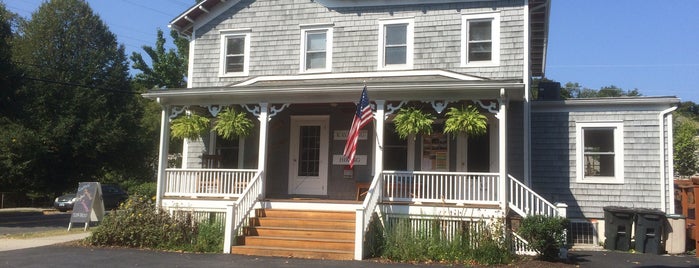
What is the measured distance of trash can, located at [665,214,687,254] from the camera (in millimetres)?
12086

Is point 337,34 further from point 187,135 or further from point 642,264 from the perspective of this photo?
point 642,264

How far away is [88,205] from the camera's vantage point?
16.0 metres

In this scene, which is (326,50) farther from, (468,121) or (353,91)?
(468,121)

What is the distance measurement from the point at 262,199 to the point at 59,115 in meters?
25.1

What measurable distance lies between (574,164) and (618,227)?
1833mm

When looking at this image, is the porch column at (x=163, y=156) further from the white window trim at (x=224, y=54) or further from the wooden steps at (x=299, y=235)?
the wooden steps at (x=299, y=235)

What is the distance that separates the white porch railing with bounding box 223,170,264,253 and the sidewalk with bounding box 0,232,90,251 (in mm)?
4871

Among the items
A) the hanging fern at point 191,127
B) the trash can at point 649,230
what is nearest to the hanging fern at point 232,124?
the hanging fern at point 191,127

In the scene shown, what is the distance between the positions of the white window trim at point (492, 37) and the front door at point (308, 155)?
4010 mm

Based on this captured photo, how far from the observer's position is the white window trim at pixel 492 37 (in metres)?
14.1

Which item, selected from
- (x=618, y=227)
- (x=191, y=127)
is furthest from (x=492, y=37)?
(x=191, y=127)

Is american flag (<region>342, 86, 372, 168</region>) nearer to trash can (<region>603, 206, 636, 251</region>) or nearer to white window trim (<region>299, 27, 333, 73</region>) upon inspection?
white window trim (<region>299, 27, 333, 73</region>)

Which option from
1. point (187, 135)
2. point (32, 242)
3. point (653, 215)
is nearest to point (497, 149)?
point (653, 215)

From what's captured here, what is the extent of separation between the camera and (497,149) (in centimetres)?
1365
